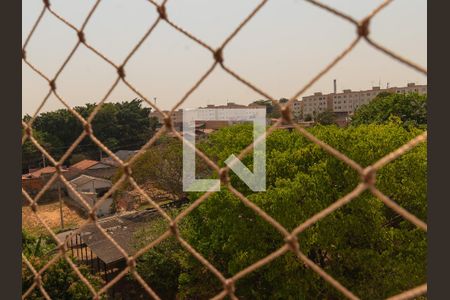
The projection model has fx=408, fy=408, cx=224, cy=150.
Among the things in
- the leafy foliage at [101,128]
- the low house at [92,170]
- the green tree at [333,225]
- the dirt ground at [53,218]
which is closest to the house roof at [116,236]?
the dirt ground at [53,218]

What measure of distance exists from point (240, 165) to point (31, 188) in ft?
46.2

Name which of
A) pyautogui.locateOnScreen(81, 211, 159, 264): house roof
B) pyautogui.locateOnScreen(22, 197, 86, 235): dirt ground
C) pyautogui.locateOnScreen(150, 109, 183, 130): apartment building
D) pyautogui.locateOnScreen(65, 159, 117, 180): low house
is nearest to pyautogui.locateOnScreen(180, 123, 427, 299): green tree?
pyautogui.locateOnScreen(150, 109, 183, 130): apartment building

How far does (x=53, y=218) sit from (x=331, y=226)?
13.0 m

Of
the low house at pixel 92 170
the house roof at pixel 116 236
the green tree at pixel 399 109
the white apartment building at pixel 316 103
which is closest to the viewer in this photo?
the house roof at pixel 116 236

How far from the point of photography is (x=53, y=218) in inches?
603

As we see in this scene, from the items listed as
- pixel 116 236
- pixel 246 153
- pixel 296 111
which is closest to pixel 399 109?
pixel 116 236

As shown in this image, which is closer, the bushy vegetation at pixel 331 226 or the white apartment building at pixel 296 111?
the white apartment building at pixel 296 111

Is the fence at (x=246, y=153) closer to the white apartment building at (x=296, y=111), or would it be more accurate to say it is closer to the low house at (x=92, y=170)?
the white apartment building at (x=296, y=111)

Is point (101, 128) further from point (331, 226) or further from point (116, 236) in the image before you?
point (331, 226)

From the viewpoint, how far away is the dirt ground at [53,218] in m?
13.5

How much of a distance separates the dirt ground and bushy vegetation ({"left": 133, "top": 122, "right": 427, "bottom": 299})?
890 centimetres

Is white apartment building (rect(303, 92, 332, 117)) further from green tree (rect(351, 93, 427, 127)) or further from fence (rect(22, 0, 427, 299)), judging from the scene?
fence (rect(22, 0, 427, 299))

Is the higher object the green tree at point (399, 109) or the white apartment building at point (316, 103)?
the white apartment building at point (316, 103)

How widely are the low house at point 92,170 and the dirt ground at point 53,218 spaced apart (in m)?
1.65
